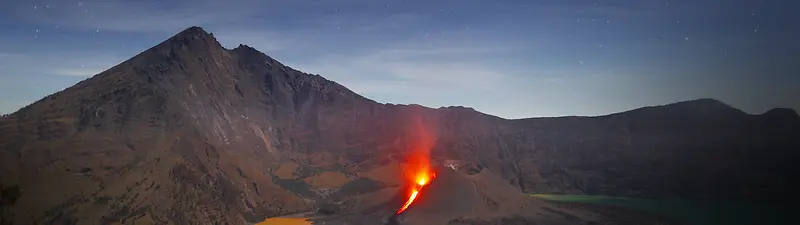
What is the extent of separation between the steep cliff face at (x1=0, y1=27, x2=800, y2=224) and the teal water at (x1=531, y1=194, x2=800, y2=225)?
4.80 metres

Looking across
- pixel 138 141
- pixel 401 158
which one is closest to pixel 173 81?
pixel 138 141

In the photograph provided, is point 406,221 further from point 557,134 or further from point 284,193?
point 557,134

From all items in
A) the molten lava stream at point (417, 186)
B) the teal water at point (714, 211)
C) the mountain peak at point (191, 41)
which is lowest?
the teal water at point (714, 211)

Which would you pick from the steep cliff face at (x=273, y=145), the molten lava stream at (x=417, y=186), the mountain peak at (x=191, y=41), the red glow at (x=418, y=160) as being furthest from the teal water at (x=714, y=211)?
the mountain peak at (x=191, y=41)

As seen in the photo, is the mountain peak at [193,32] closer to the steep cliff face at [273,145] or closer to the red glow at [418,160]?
the steep cliff face at [273,145]

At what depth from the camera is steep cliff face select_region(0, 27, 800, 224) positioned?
7169cm

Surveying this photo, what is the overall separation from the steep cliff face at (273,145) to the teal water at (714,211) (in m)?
4.80

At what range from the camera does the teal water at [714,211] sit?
274 feet

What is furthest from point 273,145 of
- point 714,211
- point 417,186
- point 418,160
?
point 714,211

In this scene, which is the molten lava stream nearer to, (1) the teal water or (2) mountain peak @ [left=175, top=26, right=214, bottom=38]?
(1) the teal water

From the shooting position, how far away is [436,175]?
89625 mm

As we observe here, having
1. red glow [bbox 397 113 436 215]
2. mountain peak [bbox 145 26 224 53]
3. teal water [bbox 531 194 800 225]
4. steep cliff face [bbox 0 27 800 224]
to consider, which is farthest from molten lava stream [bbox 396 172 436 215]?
mountain peak [bbox 145 26 224 53]

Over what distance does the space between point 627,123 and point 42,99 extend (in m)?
142

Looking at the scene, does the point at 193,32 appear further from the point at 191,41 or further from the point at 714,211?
the point at 714,211
